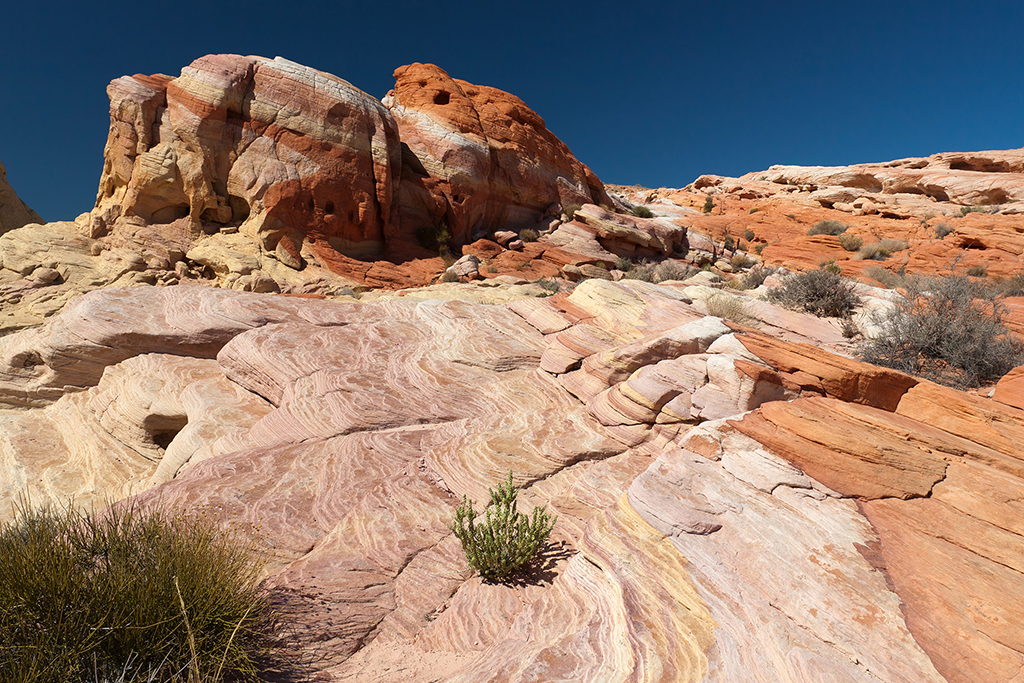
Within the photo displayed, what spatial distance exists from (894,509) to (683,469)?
1619 mm

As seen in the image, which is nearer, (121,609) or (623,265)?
(121,609)

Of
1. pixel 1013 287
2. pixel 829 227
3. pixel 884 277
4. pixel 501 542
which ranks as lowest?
pixel 501 542

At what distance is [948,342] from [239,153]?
2093 centimetres

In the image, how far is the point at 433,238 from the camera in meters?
21.3

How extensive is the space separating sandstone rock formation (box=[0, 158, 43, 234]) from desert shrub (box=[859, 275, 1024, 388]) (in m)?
39.3

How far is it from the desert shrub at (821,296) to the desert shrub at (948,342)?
1.15 m

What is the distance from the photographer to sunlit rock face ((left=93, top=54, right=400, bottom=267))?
54.0 feet

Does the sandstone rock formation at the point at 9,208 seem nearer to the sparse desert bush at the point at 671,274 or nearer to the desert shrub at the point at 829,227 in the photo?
the sparse desert bush at the point at 671,274

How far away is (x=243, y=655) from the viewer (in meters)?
2.66

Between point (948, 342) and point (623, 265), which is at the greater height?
point (623, 265)

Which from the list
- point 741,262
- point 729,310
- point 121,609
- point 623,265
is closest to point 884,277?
point 741,262

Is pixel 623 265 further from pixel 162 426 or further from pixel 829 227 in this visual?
pixel 162 426

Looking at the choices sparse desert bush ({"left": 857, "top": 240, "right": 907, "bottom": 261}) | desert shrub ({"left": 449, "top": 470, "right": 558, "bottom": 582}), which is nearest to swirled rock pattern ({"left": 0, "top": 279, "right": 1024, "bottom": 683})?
desert shrub ({"left": 449, "top": 470, "right": 558, "bottom": 582})

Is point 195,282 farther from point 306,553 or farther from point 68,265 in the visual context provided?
point 306,553
